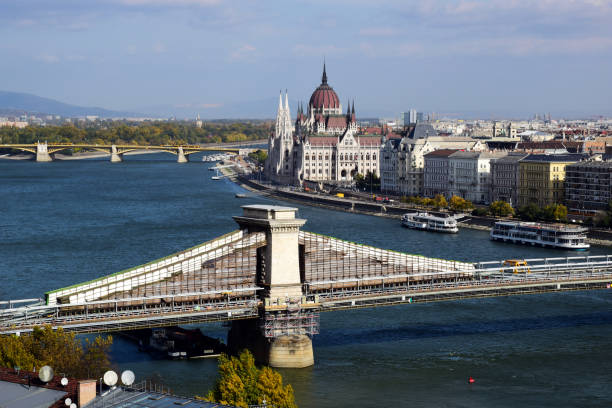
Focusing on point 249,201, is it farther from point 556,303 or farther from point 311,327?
point 311,327

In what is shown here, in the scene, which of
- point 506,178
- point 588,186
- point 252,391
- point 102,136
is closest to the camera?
point 252,391

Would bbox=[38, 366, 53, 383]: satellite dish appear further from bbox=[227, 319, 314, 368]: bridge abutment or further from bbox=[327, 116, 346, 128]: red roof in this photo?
bbox=[327, 116, 346, 128]: red roof

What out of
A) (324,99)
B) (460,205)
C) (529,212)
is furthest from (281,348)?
(324,99)

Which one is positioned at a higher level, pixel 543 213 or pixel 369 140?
pixel 369 140

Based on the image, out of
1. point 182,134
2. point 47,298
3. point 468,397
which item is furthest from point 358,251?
point 182,134

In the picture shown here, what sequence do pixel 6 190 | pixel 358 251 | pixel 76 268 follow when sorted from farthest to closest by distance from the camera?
pixel 6 190 < pixel 76 268 < pixel 358 251

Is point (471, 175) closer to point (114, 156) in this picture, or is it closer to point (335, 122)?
point (335, 122)
